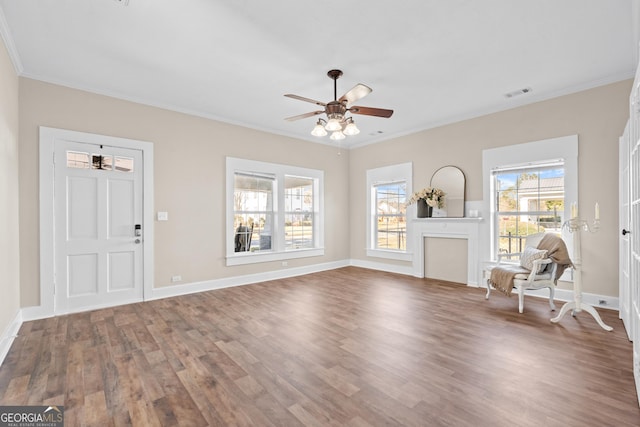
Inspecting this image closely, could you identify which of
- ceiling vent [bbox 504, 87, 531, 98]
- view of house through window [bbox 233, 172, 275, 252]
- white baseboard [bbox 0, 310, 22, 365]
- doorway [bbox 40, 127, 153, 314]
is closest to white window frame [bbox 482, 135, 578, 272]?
ceiling vent [bbox 504, 87, 531, 98]

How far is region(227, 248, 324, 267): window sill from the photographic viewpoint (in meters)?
5.30

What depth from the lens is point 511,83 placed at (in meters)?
3.91

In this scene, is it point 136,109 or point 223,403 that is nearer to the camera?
point 223,403

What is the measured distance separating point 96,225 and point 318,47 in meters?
3.57

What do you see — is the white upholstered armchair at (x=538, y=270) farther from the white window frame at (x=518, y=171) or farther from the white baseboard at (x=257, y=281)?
the white window frame at (x=518, y=171)

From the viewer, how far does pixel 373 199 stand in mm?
6816

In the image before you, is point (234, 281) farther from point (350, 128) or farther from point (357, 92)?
point (357, 92)

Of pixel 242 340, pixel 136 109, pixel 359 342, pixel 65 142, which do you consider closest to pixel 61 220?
pixel 65 142

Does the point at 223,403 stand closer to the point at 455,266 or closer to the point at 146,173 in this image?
the point at 146,173

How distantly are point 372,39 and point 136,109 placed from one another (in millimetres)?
3445

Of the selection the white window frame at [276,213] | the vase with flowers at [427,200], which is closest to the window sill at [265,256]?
the white window frame at [276,213]

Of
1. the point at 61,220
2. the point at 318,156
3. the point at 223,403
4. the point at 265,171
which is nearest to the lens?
the point at 223,403

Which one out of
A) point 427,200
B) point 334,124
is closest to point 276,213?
point 427,200

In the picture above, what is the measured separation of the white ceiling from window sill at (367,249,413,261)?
2.95 meters
